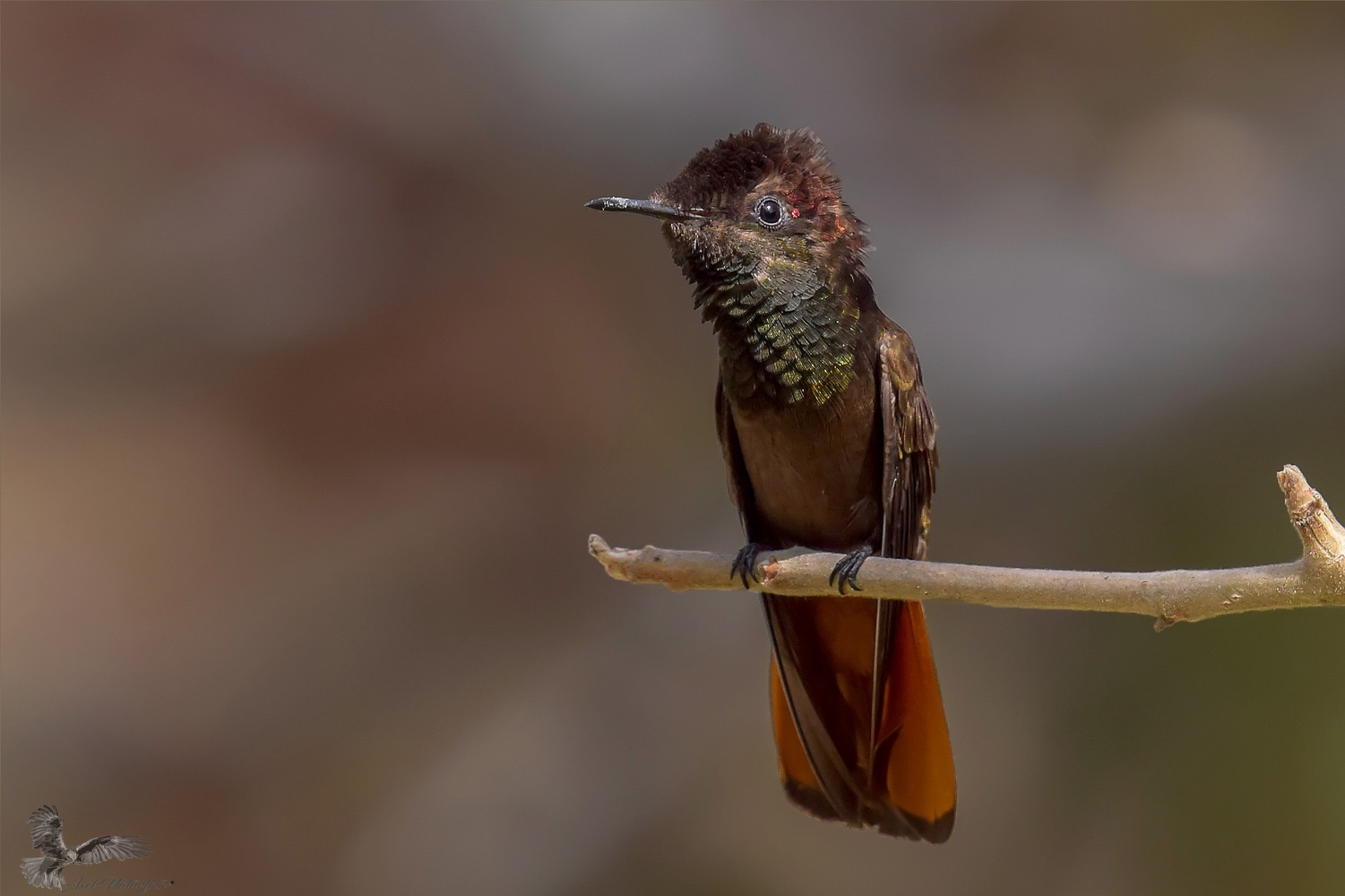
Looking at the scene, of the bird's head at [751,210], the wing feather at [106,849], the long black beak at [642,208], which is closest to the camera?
the long black beak at [642,208]

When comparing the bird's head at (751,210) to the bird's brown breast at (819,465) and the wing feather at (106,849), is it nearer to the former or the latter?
the bird's brown breast at (819,465)

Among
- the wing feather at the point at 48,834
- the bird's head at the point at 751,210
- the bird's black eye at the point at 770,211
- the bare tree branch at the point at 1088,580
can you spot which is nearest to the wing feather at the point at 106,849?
the wing feather at the point at 48,834

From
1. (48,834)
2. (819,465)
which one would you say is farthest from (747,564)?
(48,834)

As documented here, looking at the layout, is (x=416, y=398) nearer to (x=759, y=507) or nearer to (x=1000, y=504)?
(x=759, y=507)

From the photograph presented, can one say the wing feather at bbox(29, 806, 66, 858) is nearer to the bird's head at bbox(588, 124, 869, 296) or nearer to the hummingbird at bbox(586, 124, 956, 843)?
the hummingbird at bbox(586, 124, 956, 843)

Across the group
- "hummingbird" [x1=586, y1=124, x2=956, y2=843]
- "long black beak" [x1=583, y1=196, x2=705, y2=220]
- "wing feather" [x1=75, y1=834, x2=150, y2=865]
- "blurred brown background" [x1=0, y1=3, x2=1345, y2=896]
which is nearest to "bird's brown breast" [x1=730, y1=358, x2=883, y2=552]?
"hummingbird" [x1=586, y1=124, x2=956, y2=843]
